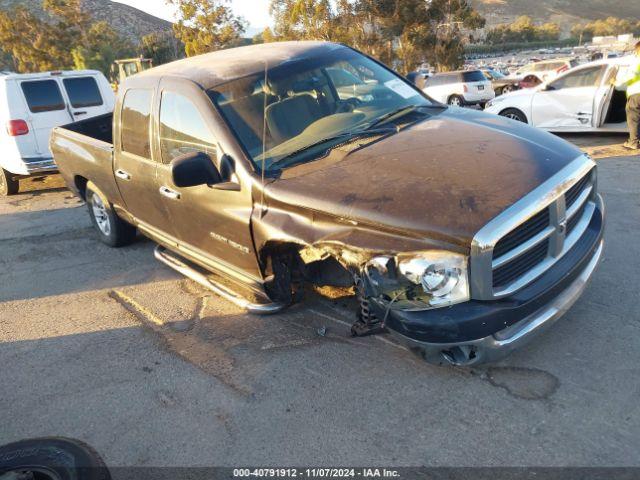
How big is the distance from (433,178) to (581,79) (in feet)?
25.4

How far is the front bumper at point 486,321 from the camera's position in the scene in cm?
245

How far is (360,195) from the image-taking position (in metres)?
2.72

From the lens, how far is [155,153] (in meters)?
4.11

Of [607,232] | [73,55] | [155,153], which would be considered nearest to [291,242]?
[155,153]

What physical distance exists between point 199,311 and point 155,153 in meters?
1.35

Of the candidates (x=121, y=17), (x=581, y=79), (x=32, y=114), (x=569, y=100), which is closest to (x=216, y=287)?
(x=32, y=114)

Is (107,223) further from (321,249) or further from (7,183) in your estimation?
(7,183)

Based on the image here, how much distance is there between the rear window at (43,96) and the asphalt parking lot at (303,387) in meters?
5.62

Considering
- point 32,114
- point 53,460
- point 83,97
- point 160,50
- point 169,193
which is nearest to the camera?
point 53,460

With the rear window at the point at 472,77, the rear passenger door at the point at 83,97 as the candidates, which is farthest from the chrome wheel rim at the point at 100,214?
the rear window at the point at 472,77

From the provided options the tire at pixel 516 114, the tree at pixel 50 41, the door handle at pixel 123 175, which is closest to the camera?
the door handle at pixel 123 175

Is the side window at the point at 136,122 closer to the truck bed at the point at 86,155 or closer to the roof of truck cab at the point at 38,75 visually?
the truck bed at the point at 86,155

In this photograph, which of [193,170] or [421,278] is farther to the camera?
[193,170]

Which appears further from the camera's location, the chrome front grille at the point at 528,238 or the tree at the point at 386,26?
the tree at the point at 386,26
